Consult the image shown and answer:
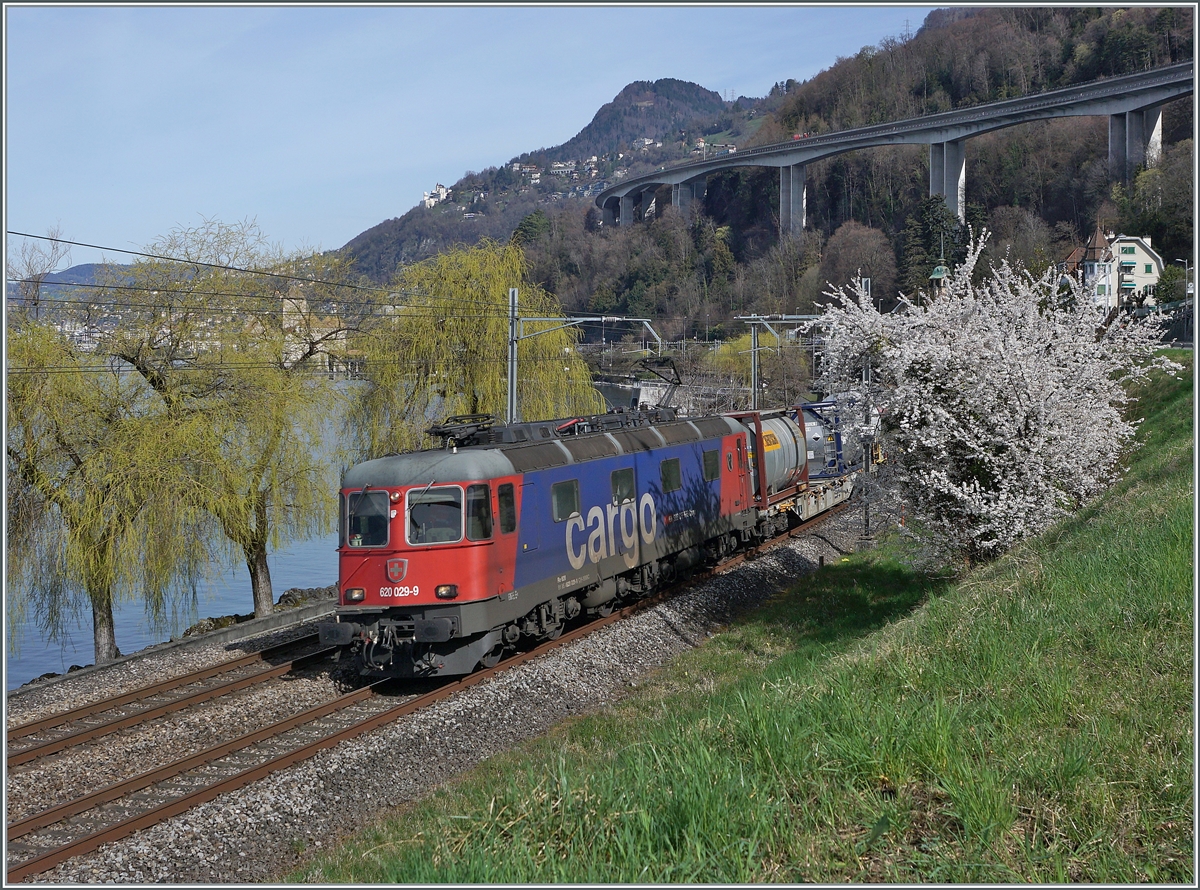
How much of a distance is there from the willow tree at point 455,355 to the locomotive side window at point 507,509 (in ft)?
40.7

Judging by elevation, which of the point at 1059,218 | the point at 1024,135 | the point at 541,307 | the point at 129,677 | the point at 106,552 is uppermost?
the point at 1024,135

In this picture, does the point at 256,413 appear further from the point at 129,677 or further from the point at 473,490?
the point at 473,490

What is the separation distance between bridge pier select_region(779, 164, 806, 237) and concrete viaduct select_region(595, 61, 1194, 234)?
117mm

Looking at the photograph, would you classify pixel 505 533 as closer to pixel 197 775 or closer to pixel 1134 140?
pixel 197 775

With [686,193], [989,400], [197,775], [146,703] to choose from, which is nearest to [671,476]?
[989,400]

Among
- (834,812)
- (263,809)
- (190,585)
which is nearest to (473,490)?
(263,809)

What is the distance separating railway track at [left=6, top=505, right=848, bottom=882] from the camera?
372 inches

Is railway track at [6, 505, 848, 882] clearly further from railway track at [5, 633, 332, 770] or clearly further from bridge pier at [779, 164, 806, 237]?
bridge pier at [779, 164, 806, 237]

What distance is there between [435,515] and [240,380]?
33.5ft

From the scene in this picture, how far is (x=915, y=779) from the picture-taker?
6242mm

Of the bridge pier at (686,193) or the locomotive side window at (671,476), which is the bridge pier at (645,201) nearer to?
the bridge pier at (686,193)

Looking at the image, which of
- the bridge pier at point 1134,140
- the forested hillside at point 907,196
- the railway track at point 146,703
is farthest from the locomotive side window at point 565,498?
the bridge pier at point 1134,140

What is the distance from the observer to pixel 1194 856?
521cm

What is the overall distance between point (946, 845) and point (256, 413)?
755 inches
